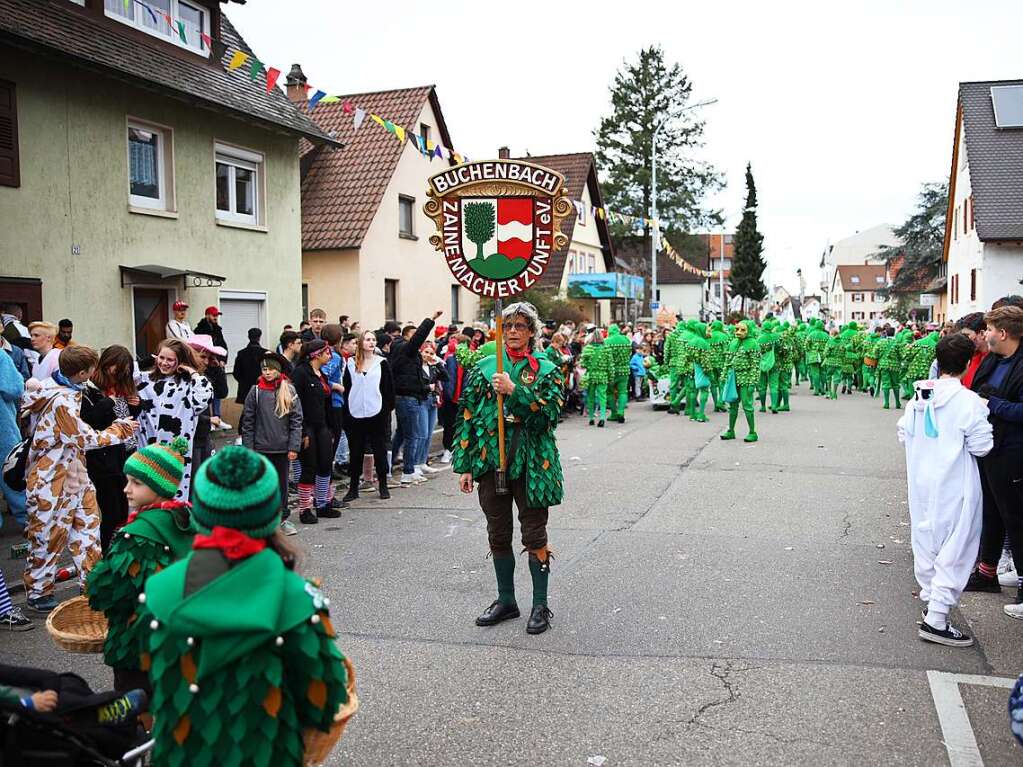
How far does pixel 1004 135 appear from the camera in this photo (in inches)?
1324

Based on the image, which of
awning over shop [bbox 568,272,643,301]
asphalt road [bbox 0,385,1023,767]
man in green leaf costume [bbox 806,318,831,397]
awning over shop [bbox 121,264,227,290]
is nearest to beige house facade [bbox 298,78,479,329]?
awning over shop [bbox 121,264,227,290]

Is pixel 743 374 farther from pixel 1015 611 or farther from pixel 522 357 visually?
pixel 522 357

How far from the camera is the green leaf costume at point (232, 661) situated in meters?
2.66

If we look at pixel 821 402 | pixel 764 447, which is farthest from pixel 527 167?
pixel 821 402

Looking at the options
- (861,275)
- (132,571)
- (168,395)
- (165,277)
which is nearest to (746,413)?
(165,277)

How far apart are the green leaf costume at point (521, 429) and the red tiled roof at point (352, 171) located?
61.8 ft

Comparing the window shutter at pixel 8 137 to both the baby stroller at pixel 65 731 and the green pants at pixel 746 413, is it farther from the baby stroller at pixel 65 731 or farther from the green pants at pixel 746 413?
the baby stroller at pixel 65 731

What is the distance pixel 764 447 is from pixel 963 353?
8.44m

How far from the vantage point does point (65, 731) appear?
10.0 ft

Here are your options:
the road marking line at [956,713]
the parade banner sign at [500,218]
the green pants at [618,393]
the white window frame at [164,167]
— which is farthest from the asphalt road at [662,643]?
the white window frame at [164,167]

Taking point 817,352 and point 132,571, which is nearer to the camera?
point 132,571

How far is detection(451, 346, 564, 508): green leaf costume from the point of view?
19.0 feet

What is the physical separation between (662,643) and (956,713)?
1.62 m

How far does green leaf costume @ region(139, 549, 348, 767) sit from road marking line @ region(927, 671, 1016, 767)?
287 cm
